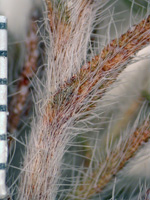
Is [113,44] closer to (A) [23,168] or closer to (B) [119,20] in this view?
(B) [119,20]

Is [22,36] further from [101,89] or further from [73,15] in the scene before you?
[101,89]

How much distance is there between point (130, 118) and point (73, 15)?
373 millimetres

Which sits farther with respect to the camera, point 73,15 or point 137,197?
point 137,197

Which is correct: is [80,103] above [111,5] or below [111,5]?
below

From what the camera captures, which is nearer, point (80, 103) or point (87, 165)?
point (80, 103)

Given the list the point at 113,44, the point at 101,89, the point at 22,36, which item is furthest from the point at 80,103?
the point at 22,36

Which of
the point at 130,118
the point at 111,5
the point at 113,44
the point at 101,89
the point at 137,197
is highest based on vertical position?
the point at 111,5

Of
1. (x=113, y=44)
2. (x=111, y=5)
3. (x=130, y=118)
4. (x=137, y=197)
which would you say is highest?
(x=111, y=5)

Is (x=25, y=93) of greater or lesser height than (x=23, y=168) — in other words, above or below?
above

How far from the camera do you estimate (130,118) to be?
3.39 feet

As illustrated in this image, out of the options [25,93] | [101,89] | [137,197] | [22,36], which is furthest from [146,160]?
[22,36]

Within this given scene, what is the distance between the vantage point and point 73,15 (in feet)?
2.84

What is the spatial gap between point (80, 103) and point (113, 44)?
0.58 feet

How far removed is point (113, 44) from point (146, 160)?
1.32 feet
